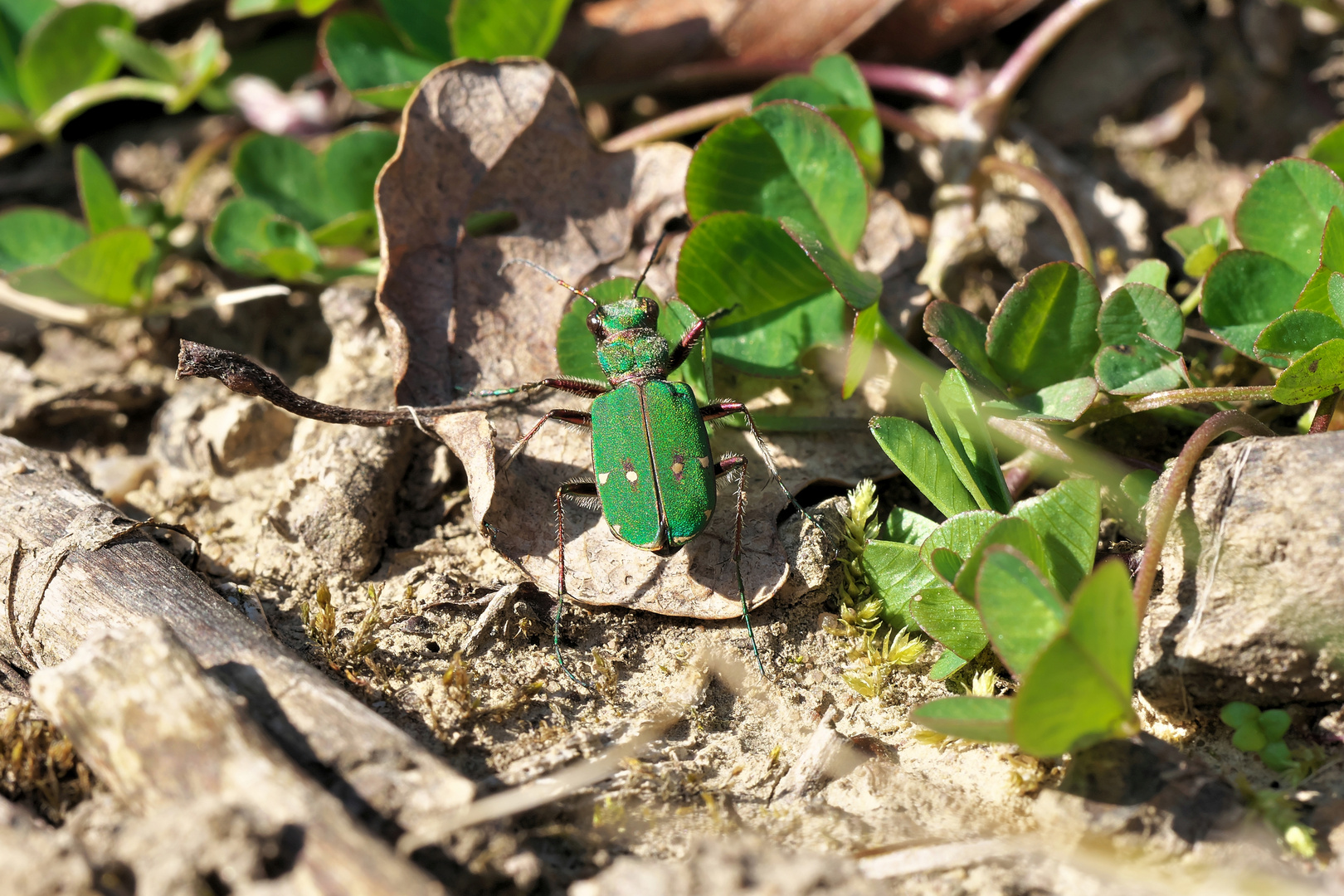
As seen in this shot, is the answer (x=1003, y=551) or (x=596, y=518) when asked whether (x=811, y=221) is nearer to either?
(x=596, y=518)

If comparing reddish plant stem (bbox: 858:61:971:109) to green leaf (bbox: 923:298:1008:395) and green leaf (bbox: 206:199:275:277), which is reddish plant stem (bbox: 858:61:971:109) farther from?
green leaf (bbox: 206:199:275:277)

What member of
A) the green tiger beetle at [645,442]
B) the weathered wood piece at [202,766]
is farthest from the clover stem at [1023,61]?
the weathered wood piece at [202,766]

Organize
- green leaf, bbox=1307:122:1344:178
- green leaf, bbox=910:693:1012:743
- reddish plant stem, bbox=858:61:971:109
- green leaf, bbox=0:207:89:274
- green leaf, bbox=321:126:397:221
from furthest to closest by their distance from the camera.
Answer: reddish plant stem, bbox=858:61:971:109
green leaf, bbox=0:207:89:274
green leaf, bbox=321:126:397:221
green leaf, bbox=1307:122:1344:178
green leaf, bbox=910:693:1012:743

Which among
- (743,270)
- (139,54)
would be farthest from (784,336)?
(139,54)

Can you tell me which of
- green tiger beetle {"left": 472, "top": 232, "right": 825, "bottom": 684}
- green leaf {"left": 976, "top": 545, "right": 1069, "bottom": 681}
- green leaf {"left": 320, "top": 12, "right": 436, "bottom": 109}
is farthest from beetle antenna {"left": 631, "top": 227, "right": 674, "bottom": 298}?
green leaf {"left": 976, "top": 545, "right": 1069, "bottom": 681}

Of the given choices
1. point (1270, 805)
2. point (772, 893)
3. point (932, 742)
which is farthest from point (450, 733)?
point (1270, 805)

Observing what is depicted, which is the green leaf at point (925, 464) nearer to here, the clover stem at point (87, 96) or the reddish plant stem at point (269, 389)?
the reddish plant stem at point (269, 389)

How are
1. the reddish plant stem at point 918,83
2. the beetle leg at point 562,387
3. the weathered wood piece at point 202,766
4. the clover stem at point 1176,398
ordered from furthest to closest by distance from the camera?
1. the reddish plant stem at point 918,83
2. the beetle leg at point 562,387
3. the clover stem at point 1176,398
4. the weathered wood piece at point 202,766
